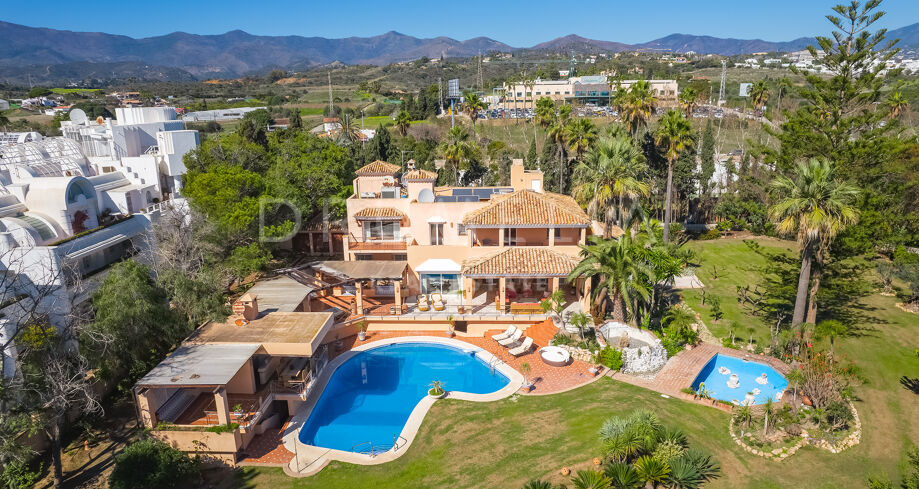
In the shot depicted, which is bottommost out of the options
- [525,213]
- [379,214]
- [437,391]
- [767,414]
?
[437,391]

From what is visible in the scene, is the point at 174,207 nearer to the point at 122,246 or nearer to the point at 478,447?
the point at 122,246

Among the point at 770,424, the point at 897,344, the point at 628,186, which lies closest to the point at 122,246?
the point at 628,186

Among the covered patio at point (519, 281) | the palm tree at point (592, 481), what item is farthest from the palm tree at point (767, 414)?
the covered patio at point (519, 281)

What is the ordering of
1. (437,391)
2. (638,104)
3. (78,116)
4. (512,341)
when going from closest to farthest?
1. (437,391)
2. (512,341)
3. (638,104)
4. (78,116)

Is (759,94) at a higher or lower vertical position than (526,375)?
higher

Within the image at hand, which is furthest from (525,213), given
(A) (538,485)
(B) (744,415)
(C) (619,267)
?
(A) (538,485)

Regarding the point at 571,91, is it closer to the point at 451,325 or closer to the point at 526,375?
the point at 451,325

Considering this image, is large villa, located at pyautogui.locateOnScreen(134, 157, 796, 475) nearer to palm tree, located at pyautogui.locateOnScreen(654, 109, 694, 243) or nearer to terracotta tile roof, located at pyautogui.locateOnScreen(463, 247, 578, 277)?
terracotta tile roof, located at pyautogui.locateOnScreen(463, 247, 578, 277)
